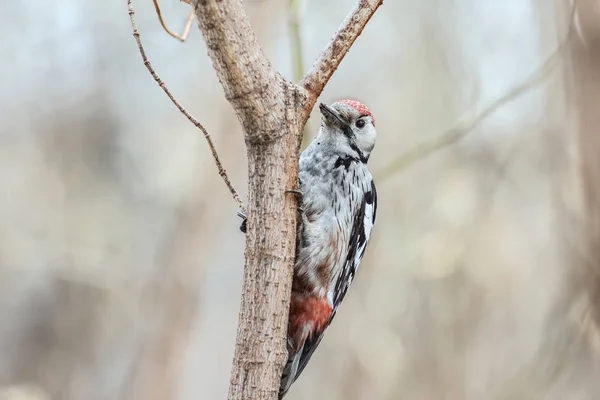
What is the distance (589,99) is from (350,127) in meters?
1.16


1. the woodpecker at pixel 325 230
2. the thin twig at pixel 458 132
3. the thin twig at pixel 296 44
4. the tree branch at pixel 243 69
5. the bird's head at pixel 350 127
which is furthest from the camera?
the thin twig at pixel 458 132

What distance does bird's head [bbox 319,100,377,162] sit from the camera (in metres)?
3.22

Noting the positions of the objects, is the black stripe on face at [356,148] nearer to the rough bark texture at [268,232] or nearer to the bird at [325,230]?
Result: the bird at [325,230]

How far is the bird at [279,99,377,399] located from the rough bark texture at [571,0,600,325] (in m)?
1.06

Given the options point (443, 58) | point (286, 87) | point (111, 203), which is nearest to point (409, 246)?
point (443, 58)

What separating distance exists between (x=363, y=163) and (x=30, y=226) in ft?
12.6

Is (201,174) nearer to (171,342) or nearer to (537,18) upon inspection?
(171,342)

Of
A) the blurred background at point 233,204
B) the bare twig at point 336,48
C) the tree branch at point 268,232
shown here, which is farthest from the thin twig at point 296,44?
the tree branch at point 268,232

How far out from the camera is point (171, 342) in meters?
5.23

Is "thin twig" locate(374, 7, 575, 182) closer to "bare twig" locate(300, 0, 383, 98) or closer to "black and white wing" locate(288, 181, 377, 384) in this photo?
"black and white wing" locate(288, 181, 377, 384)

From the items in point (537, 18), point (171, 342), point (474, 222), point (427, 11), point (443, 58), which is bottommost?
point (171, 342)

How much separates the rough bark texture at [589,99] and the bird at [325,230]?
41.9 inches

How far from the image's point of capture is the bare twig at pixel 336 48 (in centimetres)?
209

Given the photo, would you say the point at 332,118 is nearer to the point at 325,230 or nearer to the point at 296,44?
the point at 325,230
